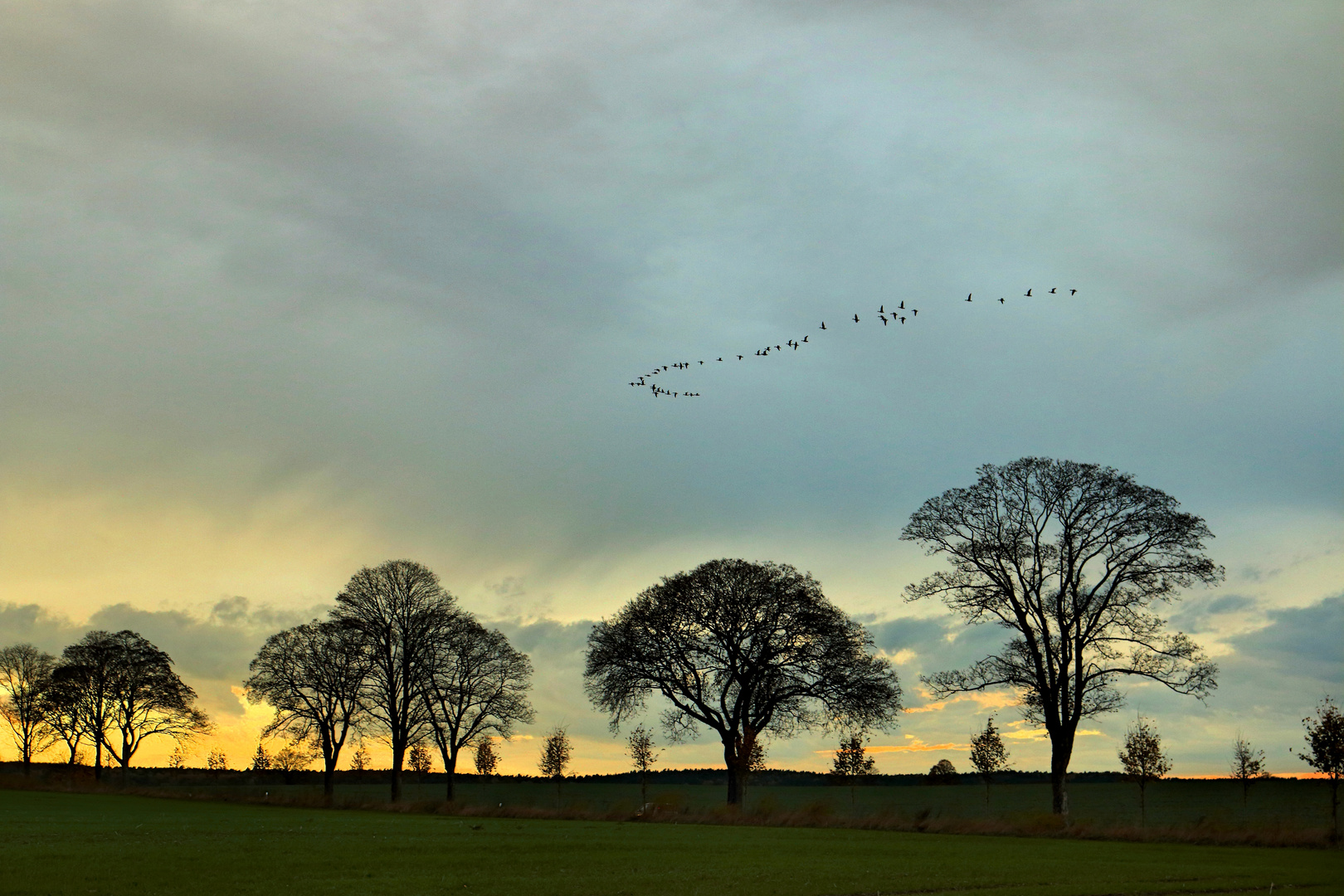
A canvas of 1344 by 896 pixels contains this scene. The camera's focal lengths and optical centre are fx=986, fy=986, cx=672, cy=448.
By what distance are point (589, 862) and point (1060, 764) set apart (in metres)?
25.7

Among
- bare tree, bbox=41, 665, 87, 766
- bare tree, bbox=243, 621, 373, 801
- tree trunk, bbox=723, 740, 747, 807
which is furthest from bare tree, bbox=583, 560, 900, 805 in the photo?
bare tree, bbox=41, 665, 87, 766

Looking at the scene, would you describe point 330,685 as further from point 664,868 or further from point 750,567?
point 664,868

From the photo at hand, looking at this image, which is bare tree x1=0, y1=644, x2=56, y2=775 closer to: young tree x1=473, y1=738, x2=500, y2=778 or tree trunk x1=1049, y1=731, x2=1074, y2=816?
young tree x1=473, y1=738, x2=500, y2=778

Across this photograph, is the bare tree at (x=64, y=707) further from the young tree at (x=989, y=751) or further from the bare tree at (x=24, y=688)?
the young tree at (x=989, y=751)

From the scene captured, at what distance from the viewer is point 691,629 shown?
51875 mm

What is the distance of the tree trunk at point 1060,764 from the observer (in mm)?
41312

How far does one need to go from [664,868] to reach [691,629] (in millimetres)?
29557

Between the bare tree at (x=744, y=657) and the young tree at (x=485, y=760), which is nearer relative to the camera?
the bare tree at (x=744, y=657)

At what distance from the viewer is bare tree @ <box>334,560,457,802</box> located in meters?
64.6

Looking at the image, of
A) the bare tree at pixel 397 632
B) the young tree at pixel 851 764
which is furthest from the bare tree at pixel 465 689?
the young tree at pixel 851 764

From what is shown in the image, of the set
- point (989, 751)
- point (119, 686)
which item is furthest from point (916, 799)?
point (119, 686)

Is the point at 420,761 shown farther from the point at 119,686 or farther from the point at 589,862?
the point at 589,862

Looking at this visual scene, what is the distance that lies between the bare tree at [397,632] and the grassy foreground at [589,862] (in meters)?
25.4

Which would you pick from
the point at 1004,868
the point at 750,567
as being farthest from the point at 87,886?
the point at 750,567
